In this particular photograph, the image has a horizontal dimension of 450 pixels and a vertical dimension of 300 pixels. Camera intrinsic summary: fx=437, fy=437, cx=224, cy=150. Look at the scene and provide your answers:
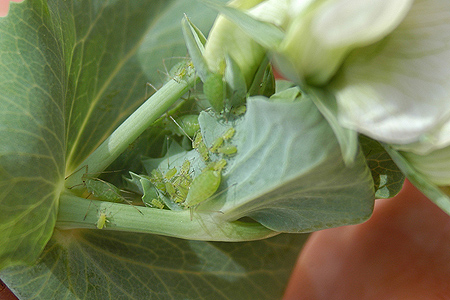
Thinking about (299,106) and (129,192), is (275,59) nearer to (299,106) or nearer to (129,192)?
(299,106)

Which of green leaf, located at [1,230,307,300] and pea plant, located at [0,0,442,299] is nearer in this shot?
pea plant, located at [0,0,442,299]

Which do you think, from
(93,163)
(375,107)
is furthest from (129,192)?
(375,107)

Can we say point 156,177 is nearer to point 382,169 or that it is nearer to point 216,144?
point 216,144

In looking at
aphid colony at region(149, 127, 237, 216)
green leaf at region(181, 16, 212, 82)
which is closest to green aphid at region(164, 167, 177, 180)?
aphid colony at region(149, 127, 237, 216)

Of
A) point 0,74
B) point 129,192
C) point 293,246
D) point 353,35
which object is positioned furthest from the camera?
point 293,246

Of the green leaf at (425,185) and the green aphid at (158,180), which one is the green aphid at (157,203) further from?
the green leaf at (425,185)

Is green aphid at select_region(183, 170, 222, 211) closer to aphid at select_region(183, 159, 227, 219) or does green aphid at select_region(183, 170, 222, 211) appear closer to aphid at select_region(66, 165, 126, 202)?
aphid at select_region(183, 159, 227, 219)

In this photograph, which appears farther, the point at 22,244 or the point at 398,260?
the point at 398,260

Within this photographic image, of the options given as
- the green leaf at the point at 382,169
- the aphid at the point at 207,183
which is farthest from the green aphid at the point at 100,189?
the green leaf at the point at 382,169

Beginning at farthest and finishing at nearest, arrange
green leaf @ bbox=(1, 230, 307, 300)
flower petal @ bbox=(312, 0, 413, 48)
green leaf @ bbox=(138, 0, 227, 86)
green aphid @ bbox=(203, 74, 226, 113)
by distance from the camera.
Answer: green leaf @ bbox=(138, 0, 227, 86) < green leaf @ bbox=(1, 230, 307, 300) < green aphid @ bbox=(203, 74, 226, 113) < flower petal @ bbox=(312, 0, 413, 48)
